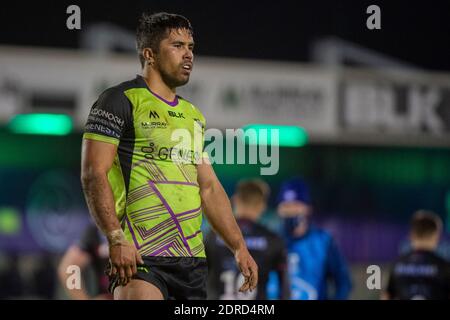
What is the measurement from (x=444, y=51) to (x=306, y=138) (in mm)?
2914

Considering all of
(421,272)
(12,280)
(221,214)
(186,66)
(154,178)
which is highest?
(186,66)

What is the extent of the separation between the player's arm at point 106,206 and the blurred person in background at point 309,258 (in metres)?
4.26

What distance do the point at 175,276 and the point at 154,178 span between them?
1.66 feet

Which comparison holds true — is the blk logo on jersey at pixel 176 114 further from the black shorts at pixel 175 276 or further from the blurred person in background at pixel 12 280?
the blurred person in background at pixel 12 280

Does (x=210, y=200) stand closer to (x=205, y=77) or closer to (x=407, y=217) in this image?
(x=205, y=77)

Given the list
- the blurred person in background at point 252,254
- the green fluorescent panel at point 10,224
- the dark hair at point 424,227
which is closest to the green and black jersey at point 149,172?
the blurred person in background at point 252,254

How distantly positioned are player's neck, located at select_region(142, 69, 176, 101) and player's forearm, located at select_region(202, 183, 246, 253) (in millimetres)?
547

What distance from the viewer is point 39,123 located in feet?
44.5

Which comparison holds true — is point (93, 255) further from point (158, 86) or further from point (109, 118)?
point (109, 118)

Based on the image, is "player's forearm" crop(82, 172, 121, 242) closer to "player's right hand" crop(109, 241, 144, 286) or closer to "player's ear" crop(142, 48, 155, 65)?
"player's right hand" crop(109, 241, 144, 286)

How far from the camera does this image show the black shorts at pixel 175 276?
166 inches

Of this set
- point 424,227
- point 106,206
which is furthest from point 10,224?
point 106,206

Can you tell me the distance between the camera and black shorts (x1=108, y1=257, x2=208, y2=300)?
13.8 ft

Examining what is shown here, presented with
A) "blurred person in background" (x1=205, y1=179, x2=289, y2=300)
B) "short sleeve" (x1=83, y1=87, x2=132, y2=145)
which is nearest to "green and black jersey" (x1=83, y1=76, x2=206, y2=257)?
"short sleeve" (x1=83, y1=87, x2=132, y2=145)
